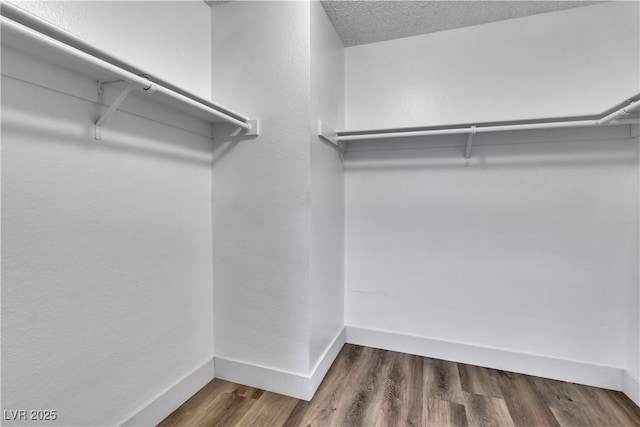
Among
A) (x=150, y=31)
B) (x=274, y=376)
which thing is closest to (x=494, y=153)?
(x=274, y=376)

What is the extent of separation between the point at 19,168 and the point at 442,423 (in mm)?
2000

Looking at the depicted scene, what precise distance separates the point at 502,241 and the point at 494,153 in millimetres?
570

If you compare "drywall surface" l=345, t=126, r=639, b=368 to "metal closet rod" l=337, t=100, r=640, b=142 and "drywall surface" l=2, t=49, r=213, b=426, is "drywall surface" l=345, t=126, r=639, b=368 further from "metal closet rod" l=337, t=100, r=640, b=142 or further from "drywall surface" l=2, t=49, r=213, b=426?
"drywall surface" l=2, t=49, r=213, b=426

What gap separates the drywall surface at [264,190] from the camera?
63.6 inches

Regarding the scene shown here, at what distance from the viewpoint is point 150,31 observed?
1.40 metres

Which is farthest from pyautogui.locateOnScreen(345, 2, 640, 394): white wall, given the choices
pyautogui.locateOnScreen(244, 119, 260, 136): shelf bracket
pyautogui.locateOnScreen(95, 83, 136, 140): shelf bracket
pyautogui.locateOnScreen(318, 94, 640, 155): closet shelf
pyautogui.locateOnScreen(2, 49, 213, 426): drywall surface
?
pyautogui.locateOnScreen(95, 83, 136, 140): shelf bracket

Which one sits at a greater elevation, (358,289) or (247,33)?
(247,33)

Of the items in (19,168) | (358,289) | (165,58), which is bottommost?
(358,289)

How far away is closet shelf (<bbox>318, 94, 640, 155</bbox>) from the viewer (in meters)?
1.46

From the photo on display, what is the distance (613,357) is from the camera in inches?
67.4

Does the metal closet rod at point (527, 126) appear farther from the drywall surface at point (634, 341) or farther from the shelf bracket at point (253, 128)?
the shelf bracket at point (253, 128)

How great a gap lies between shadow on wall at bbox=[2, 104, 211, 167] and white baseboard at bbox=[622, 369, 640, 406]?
2.63m

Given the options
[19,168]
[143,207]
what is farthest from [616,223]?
[19,168]

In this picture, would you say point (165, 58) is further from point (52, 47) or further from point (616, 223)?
point (616, 223)
